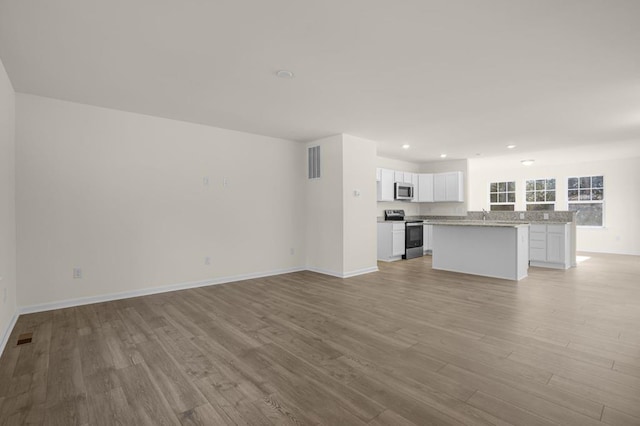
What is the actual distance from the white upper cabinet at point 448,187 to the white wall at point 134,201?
4.80 meters

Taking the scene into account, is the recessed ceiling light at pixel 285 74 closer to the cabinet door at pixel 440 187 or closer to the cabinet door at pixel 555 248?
the cabinet door at pixel 555 248

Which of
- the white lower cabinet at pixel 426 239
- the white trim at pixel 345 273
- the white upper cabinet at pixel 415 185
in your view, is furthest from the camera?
the white upper cabinet at pixel 415 185

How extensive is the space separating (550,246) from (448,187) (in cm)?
276

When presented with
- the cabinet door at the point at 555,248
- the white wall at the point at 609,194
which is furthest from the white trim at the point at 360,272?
the white wall at the point at 609,194

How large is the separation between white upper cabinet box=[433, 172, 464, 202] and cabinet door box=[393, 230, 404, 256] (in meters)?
1.97

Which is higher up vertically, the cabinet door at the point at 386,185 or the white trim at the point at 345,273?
the cabinet door at the point at 386,185

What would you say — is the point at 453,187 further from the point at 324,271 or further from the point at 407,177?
the point at 324,271

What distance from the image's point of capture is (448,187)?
8578mm

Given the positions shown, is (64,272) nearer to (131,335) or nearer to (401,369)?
(131,335)

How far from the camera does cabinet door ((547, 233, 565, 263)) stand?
642 centimetres

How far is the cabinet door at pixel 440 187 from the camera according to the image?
8648mm

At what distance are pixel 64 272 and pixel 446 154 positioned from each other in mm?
7690

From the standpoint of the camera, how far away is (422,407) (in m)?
1.90

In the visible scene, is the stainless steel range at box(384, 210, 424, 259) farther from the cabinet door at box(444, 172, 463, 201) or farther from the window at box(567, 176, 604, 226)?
the window at box(567, 176, 604, 226)
